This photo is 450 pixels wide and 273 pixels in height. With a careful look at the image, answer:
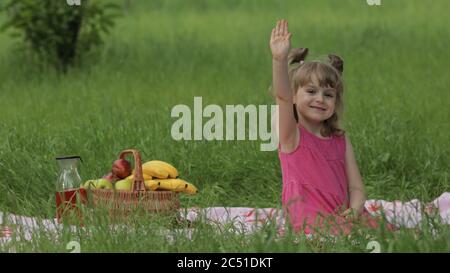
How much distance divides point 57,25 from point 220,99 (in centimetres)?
205

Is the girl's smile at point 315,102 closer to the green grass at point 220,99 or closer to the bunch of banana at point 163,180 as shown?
the green grass at point 220,99

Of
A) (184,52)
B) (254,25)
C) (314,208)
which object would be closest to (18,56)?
(184,52)

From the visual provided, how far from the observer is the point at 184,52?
447 inches

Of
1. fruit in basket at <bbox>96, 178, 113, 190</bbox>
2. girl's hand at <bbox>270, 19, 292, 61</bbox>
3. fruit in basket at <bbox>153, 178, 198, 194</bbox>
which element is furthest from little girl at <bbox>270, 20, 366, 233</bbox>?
fruit in basket at <bbox>96, 178, 113, 190</bbox>

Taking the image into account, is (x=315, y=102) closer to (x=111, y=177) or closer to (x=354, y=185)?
(x=354, y=185)

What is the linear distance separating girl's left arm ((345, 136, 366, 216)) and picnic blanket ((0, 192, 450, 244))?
0.10 m

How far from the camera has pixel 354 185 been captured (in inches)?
214

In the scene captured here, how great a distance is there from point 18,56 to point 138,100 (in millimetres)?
2235

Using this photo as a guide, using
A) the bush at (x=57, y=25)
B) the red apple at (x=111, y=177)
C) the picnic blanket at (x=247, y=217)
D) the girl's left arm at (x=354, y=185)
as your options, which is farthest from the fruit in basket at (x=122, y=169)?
the bush at (x=57, y=25)

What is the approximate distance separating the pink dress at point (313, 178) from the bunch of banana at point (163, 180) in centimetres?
58

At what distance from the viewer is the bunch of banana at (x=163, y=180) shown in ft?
18.6

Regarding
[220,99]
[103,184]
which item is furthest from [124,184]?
[220,99]

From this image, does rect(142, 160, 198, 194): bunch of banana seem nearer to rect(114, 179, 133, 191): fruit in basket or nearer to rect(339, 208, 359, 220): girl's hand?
rect(114, 179, 133, 191): fruit in basket

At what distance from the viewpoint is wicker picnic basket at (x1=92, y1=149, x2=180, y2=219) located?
538cm
